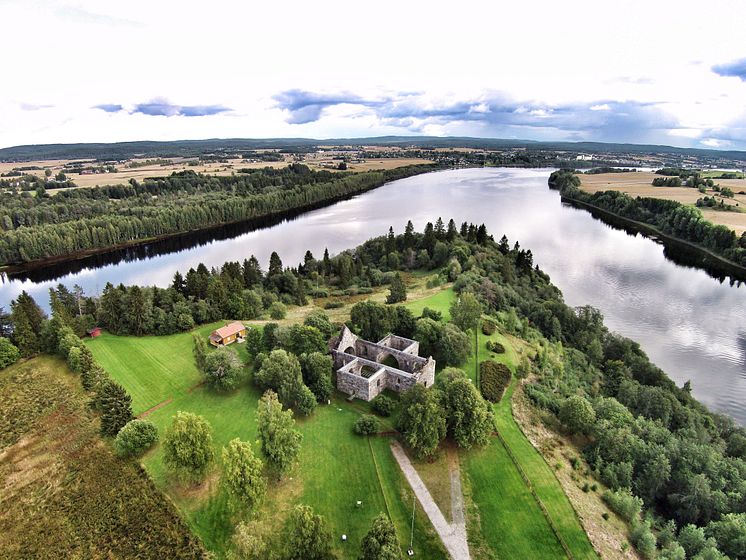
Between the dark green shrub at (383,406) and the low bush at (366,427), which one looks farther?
the dark green shrub at (383,406)

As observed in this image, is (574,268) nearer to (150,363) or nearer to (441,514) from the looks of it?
(441,514)

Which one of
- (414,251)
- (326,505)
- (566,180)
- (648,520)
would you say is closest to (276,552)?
(326,505)

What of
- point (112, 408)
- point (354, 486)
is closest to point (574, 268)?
point (354, 486)

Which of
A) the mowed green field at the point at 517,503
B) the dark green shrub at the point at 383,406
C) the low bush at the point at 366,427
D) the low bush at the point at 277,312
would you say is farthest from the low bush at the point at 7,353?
the mowed green field at the point at 517,503

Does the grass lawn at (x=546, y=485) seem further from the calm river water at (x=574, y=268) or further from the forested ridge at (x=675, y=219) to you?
the forested ridge at (x=675, y=219)

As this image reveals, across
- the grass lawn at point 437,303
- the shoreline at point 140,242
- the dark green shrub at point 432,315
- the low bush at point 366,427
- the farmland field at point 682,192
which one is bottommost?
the shoreline at point 140,242

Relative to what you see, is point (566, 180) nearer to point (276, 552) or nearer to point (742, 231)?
point (742, 231)
